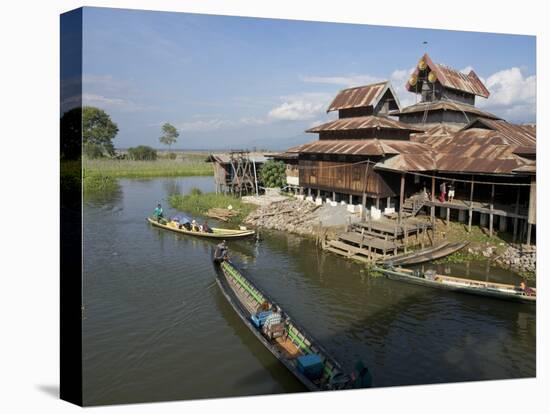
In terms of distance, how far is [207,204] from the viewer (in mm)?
31047

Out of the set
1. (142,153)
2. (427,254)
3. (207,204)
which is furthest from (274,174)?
(142,153)

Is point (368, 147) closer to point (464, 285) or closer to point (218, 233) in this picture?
point (218, 233)

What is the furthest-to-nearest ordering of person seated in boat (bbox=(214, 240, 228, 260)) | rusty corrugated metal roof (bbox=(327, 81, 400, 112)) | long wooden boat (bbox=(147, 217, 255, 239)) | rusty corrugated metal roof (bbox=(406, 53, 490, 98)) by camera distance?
1. rusty corrugated metal roof (bbox=(406, 53, 490, 98))
2. rusty corrugated metal roof (bbox=(327, 81, 400, 112))
3. long wooden boat (bbox=(147, 217, 255, 239))
4. person seated in boat (bbox=(214, 240, 228, 260))

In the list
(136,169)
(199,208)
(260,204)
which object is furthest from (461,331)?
(136,169)

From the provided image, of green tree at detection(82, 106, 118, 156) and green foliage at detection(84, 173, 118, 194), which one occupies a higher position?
green tree at detection(82, 106, 118, 156)

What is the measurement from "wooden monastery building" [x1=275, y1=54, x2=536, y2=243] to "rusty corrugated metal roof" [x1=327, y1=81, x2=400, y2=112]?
0.05 m

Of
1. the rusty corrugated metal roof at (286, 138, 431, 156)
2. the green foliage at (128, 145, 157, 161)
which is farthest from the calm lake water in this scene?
the green foliage at (128, 145, 157, 161)

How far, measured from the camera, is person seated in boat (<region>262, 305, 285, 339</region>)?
10867mm

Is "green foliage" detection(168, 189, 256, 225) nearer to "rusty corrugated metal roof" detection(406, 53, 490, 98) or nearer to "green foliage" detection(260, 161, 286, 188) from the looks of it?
"green foliage" detection(260, 161, 286, 188)

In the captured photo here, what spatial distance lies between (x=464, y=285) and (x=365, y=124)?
10.7m

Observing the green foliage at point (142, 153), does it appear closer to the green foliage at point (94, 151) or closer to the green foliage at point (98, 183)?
the green foliage at point (94, 151)

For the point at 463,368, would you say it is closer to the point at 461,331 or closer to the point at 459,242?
the point at 461,331

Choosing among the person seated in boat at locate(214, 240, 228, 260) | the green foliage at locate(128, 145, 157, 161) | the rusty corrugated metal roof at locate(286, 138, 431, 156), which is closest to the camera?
the person seated in boat at locate(214, 240, 228, 260)

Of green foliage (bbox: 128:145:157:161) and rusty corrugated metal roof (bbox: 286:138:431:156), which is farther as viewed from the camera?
green foliage (bbox: 128:145:157:161)
